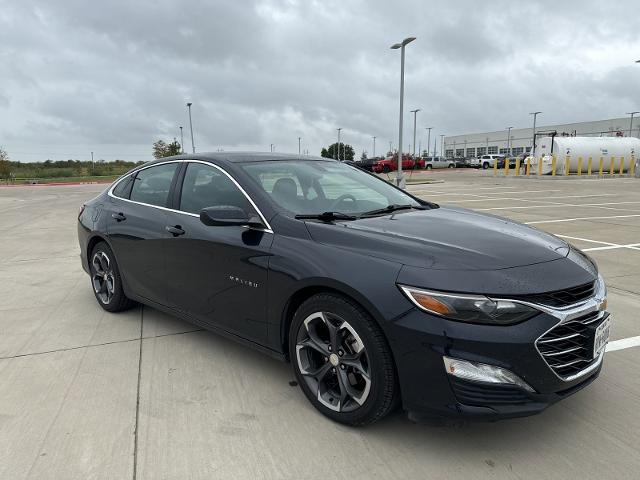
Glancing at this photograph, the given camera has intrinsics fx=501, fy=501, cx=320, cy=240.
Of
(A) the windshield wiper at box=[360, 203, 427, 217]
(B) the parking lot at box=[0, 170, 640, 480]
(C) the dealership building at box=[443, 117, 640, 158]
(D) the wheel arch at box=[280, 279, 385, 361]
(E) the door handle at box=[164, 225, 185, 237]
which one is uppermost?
(C) the dealership building at box=[443, 117, 640, 158]

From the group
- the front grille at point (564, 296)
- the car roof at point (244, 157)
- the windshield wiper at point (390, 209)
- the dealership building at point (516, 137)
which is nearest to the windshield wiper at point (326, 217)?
the windshield wiper at point (390, 209)

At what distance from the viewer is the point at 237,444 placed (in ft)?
8.73

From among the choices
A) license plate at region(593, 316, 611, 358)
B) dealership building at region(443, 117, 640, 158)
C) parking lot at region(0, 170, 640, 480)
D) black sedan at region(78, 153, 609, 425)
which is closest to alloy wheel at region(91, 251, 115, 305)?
parking lot at region(0, 170, 640, 480)

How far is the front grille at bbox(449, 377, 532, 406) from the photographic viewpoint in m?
2.30

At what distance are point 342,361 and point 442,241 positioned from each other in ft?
2.80

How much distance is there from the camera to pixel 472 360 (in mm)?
2293

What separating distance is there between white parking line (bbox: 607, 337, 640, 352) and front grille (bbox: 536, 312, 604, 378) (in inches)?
57.8

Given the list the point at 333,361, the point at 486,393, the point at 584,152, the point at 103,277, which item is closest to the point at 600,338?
the point at 486,393

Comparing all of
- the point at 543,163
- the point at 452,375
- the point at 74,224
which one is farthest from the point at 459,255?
the point at 543,163

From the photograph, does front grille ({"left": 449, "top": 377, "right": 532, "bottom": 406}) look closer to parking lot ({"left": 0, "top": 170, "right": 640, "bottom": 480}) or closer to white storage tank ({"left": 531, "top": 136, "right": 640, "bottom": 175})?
parking lot ({"left": 0, "top": 170, "right": 640, "bottom": 480})

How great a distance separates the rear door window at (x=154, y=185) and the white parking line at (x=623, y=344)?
12.0 ft

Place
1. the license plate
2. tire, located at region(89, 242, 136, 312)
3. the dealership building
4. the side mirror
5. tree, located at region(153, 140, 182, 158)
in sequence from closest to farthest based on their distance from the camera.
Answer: the license plate
the side mirror
tire, located at region(89, 242, 136, 312)
tree, located at region(153, 140, 182, 158)
the dealership building

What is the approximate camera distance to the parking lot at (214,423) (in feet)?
8.10

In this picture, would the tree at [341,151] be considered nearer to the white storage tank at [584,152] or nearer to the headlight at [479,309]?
the white storage tank at [584,152]
